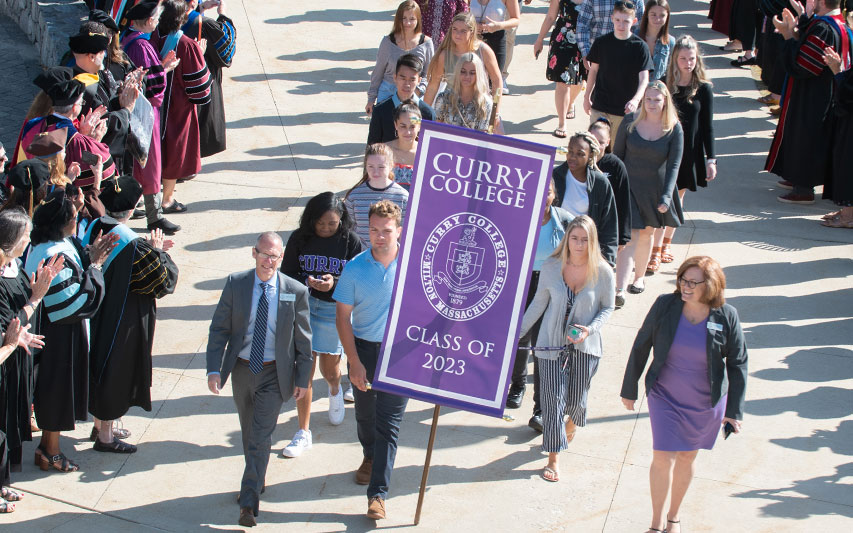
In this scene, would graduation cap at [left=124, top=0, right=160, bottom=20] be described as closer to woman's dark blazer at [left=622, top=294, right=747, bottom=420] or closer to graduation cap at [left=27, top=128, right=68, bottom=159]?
graduation cap at [left=27, top=128, right=68, bottom=159]

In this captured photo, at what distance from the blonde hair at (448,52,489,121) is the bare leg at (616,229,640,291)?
1.52m

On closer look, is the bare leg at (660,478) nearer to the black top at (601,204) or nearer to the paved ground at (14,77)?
the black top at (601,204)

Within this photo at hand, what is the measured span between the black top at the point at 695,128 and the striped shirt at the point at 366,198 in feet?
9.66

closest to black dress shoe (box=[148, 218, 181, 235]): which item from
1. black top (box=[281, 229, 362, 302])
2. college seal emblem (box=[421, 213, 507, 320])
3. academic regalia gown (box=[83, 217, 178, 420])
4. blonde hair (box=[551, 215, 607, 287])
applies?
academic regalia gown (box=[83, 217, 178, 420])

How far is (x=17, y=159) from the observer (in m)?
7.66

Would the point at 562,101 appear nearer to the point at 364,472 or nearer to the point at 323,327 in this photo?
the point at 323,327

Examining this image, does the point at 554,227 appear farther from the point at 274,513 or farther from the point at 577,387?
the point at 274,513

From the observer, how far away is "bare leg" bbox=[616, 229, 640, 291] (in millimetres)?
8586

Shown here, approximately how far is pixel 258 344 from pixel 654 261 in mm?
4380

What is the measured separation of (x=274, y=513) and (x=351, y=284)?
134 cm

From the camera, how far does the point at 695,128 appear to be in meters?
8.91

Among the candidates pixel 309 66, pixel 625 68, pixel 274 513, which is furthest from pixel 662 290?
pixel 309 66

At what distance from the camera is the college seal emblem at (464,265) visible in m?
5.61

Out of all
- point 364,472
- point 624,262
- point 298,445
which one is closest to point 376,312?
point 364,472
